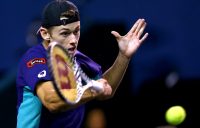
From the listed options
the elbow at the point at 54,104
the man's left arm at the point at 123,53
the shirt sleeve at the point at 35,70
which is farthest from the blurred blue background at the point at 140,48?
the elbow at the point at 54,104

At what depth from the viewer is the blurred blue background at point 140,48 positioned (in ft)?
12.1

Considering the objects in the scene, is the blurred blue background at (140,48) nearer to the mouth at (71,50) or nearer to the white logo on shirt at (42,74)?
the mouth at (71,50)

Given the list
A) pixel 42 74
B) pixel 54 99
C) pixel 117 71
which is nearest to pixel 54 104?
pixel 54 99

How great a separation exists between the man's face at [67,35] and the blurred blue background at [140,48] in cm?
112

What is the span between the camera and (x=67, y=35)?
101 inches

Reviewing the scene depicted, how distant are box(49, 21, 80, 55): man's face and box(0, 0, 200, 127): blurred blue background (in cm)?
112

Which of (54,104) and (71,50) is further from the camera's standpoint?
(71,50)

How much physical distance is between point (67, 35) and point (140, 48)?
1.27 m

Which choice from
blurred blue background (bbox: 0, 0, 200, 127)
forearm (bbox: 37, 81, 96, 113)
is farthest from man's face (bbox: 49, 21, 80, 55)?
blurred blue background (bbox: 0, 0, 200, 127)

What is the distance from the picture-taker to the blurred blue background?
3.68 metres

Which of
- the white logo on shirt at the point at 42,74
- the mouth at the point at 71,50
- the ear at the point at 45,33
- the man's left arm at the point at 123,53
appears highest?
the ear at the point at 45,33

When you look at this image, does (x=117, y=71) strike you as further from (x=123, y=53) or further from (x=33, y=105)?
(x=33, y=105)

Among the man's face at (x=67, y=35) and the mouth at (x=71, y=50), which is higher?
the man's face at (x=67, y=35)
